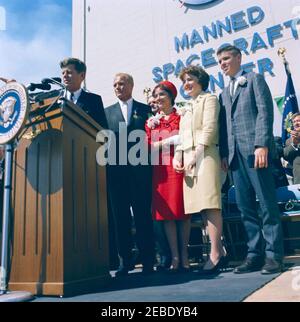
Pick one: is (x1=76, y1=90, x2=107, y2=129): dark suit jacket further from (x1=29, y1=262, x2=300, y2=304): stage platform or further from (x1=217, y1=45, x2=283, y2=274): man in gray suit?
(x1=29, y1=262, x2=300, y2=304): stage platform

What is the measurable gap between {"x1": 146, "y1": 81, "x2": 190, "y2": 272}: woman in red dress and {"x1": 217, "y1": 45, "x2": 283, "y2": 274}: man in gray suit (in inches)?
13.4

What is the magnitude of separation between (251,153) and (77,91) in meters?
1.22

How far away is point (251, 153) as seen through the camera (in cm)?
208

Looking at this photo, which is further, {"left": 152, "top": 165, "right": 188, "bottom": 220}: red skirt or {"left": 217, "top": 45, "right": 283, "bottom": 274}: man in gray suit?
{"left": 152, "top": 165, "right": 188, "bottom": 220}: red skirt

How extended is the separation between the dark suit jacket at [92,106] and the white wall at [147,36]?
336cm

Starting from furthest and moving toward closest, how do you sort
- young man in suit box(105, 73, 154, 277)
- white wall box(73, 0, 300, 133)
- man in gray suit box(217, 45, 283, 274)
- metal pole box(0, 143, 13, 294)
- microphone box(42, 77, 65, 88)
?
white wall box(73, 0, 300, 133) < young man in suit box(105, 73, 154, 277) < man in gray suit box(217, 45, 283, 274) < microphone box(42, 77, 65, 88) < metal pole box(0, 143, 13, 294)

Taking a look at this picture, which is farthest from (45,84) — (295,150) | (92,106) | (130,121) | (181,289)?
(295,150)

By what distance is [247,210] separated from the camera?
211 cm

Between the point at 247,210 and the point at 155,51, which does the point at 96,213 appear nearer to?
the point at 247,210

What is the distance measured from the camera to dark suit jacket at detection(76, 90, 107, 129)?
238 centimetres

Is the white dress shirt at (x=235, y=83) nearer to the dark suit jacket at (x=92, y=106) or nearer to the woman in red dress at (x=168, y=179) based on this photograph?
the woman in red dress at (x=168, y=179)

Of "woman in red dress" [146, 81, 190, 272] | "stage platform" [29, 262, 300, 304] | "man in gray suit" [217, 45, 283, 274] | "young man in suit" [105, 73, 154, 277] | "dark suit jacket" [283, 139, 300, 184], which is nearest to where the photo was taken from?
"stage platform" [29, 262, 300, 304]

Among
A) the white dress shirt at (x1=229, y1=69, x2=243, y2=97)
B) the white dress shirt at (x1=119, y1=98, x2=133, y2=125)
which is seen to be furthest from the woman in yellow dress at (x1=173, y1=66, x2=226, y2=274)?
the white dress shirt at (x1=119, y1=98, x2=133, y2=125)

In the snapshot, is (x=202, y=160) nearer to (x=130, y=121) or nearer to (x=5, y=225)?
(x=130, y=121)
